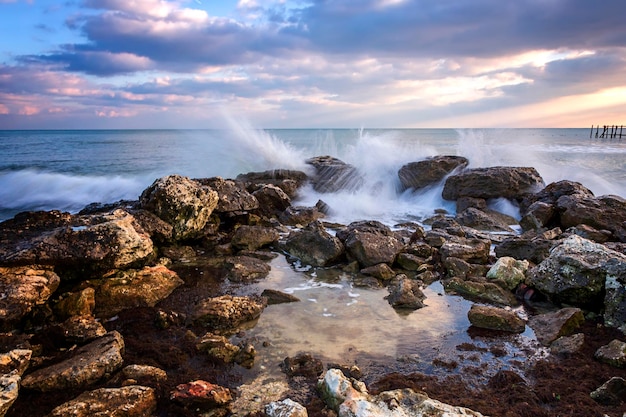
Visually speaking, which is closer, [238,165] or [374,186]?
[374,186]

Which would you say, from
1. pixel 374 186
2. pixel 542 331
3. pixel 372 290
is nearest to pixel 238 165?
pixel 374 186

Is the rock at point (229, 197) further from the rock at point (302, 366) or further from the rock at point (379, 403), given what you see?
the rock at point (379, 403)

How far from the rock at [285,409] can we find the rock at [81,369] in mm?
1579

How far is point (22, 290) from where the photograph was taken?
15.5 ft

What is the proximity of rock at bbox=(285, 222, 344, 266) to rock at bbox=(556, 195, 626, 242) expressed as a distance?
5830mm

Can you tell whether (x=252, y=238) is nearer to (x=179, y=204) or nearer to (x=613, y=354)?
(x=179, y=204)

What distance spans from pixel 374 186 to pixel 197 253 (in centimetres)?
917

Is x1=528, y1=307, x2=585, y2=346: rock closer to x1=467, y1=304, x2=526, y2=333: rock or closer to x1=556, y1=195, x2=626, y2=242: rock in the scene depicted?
x1=467, y1=304, x2=526, y2=333: rock

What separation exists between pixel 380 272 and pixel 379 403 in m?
3.69

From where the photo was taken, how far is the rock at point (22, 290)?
14.8ft

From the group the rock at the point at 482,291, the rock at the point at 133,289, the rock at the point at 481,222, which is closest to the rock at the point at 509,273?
the rock at the point at 482,291

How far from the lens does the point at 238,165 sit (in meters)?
21.0

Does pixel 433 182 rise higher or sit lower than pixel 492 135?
lower

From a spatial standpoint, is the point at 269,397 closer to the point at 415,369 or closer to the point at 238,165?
the point at 415,369
